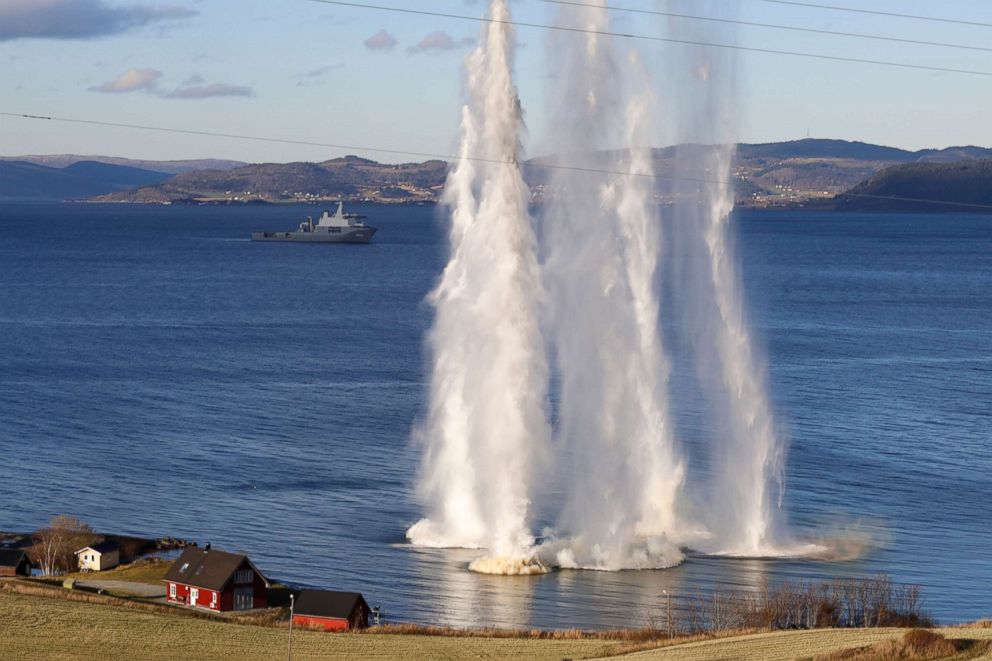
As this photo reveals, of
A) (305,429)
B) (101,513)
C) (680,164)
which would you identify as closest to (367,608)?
(101,513)

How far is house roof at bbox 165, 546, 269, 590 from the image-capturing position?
43.9 meters

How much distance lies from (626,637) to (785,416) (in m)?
37.2

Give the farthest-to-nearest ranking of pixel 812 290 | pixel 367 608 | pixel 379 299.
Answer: pixel 812 290 → pixel 379 299 → pixel 367 608

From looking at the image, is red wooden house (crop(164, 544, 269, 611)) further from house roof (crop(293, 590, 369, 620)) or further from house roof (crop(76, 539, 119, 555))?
house roof (crop(76, 539, 119, 555))

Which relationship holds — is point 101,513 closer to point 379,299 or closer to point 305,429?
point 305,429

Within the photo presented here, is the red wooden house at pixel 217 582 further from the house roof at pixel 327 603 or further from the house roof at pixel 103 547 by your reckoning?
the house roof at pixel 103 547

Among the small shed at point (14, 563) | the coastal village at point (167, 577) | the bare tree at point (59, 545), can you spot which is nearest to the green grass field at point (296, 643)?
the coastal village at point (167, 577)

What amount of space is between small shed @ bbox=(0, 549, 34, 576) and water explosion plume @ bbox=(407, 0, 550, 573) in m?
12.3

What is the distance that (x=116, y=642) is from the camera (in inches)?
1486

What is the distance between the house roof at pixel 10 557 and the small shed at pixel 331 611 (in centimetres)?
1146

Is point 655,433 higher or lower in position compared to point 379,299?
lower

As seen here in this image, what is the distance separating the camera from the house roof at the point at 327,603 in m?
41.2

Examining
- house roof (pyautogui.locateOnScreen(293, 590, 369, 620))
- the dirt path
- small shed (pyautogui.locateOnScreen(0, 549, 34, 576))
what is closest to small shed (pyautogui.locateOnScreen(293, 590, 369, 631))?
house roof (pyautogui.locateOnScreen(293, 590, 369, 620))

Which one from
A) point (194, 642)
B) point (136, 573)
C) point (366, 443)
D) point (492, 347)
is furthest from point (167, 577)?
point (366, 443)
